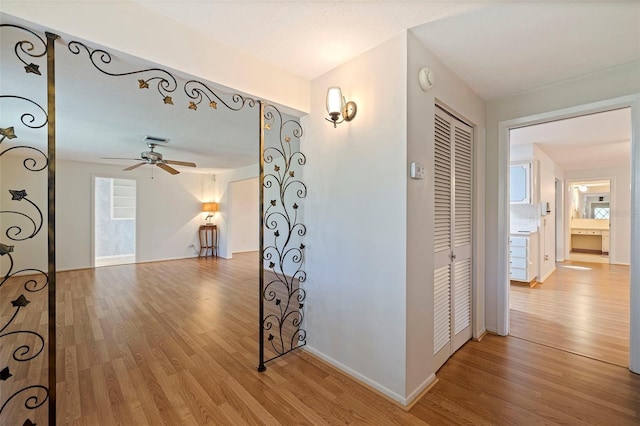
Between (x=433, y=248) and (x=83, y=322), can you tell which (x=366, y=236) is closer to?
(x=433, y=248)

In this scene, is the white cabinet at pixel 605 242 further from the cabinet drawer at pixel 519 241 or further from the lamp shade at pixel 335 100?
the lamp shade at pixel 335 100

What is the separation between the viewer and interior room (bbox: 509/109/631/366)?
3068mm

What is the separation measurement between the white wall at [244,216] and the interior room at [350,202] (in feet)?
17.0

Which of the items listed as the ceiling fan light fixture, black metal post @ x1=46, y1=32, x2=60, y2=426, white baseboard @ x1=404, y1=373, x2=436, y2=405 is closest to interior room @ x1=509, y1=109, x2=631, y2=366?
white baseboard @ x1=404, y1=373, x2=436, y2=405

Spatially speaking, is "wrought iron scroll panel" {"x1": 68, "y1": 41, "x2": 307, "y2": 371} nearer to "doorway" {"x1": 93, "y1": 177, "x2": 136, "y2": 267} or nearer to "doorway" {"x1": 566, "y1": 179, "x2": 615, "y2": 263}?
"doorway" {"x1": 93, "y1": 177, "x2": 136, "y2": 267}

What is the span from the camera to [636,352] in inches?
88.9

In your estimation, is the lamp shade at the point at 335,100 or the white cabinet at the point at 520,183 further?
the white cabinet at the point at 520,183

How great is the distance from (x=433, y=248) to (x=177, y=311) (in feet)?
11.0

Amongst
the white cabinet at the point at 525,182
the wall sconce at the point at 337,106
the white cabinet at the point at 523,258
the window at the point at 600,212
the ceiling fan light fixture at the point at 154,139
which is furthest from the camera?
the window at the point at 600,212

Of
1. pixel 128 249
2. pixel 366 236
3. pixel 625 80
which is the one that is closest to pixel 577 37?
pixel 625 80

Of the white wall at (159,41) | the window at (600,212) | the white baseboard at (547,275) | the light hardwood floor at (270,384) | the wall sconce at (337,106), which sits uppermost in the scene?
the white wall at (159,41)

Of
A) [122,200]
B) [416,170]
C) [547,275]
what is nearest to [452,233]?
[416,170]

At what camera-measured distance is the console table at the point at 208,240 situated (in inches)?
320

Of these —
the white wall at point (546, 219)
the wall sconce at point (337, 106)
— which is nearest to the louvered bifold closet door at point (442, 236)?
the wall sconce at point (337, 106)
